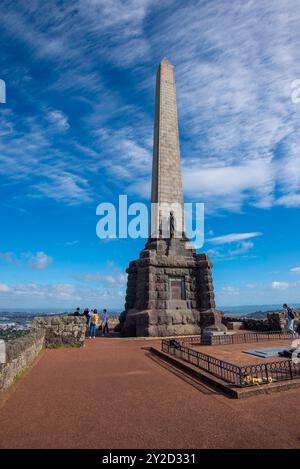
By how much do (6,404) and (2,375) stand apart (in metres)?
0.65

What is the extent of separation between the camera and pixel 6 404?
5.87m

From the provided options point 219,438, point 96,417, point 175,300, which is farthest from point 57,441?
point 175,300

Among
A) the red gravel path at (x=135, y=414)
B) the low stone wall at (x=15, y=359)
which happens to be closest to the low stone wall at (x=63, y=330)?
the low stone wall at (x=15, y=359)

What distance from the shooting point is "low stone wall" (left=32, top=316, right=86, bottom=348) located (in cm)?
1238

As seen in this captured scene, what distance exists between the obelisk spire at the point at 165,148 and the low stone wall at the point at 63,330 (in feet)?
27.8

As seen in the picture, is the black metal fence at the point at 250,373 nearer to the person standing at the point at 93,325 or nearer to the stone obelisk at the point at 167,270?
the stone obelisk at the point at 167,270

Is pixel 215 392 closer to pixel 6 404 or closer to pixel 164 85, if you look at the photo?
pixel 6 404

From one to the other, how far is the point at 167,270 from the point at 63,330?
7.26 meters

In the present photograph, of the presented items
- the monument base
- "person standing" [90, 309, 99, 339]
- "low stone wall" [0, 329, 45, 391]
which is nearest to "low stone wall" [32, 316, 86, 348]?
"low stone wall" [0, 329, 45, 391]

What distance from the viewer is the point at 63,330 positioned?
12.7 meters

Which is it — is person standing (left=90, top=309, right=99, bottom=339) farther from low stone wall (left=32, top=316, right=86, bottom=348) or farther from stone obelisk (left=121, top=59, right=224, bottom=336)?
low stone wall (left=32, top=316, right=86, bottom=348)

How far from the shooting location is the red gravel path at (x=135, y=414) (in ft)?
14.1

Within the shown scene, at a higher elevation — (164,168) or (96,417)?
(164,168)

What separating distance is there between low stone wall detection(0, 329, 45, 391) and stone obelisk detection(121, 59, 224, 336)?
25.0 feet
